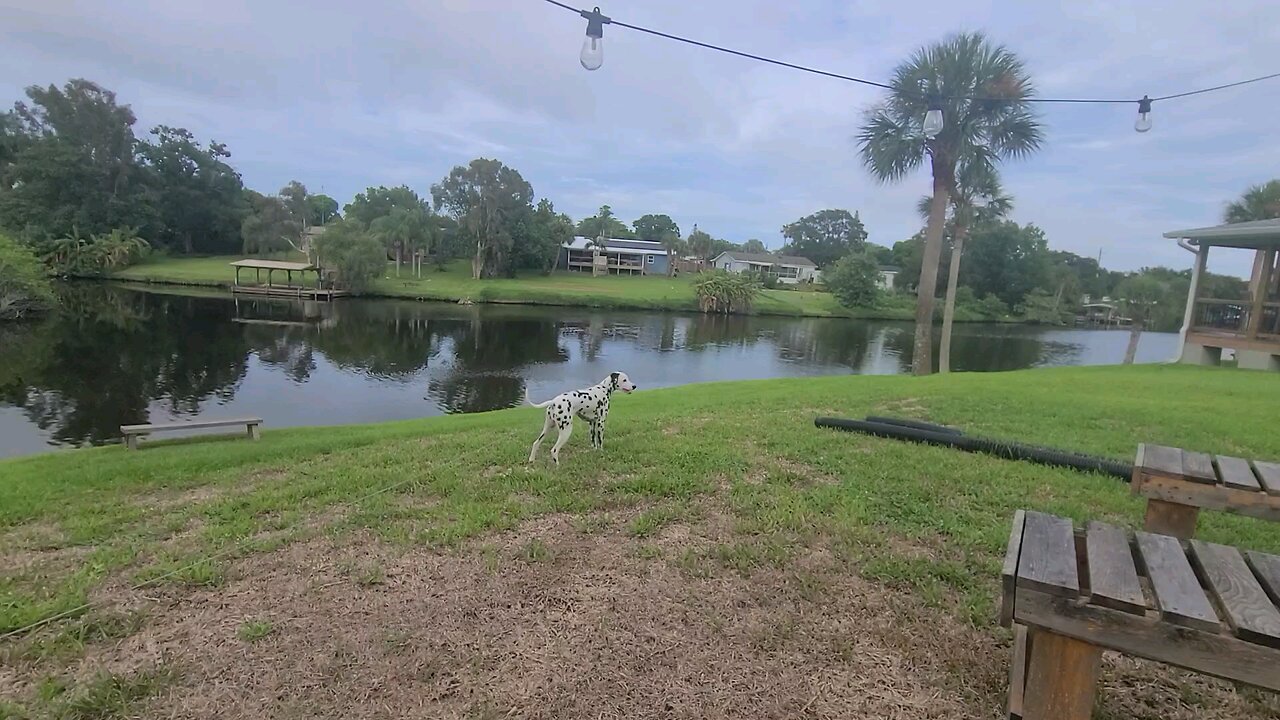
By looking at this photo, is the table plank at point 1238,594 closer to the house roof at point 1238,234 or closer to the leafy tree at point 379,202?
the house roof at point 1238,234

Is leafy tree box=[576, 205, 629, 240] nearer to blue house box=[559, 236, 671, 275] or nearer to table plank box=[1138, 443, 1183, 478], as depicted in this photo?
blue house box=[559, 236, 671, 275]

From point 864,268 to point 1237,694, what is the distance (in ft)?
170

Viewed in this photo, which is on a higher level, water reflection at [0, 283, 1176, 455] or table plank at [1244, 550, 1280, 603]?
table plank at [1244, 550, 1280, 603]

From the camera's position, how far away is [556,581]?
304 centimetres

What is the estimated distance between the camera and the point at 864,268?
166 feet

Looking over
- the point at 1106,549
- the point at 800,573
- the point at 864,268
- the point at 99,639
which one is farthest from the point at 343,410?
the point at 864,268

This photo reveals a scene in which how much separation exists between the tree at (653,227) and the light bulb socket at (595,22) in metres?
89.5

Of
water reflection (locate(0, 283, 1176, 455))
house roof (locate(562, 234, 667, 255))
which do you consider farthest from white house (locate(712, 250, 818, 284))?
water reflection (locate(0, 283, 1176, 455))

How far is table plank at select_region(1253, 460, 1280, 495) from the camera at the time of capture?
8.79ft

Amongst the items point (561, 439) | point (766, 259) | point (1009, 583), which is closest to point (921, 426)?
point (561, 439)

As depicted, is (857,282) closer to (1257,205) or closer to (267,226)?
(1257,205)

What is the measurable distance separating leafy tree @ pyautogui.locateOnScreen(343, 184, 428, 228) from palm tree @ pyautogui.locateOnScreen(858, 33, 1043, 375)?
57563mm

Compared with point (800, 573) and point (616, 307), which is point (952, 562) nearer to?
point (800, 573)

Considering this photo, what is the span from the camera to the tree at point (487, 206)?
53.3m
